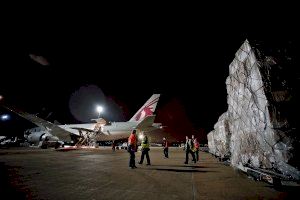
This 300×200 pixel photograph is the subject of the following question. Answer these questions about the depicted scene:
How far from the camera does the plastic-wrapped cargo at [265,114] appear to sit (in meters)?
6.49

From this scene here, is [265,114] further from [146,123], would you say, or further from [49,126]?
[49,126]

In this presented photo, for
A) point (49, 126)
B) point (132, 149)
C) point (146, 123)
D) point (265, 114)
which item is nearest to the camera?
point (265, 114)

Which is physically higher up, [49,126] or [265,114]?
[49,126]

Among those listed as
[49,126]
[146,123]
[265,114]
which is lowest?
[265,114]

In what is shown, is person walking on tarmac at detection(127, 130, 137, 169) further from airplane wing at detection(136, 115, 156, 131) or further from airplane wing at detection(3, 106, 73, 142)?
airplane wing at detection(3, 106, 73, 142)

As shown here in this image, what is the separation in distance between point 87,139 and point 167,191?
38.4 m

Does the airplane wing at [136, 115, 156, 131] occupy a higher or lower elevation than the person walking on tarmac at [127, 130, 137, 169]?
higher

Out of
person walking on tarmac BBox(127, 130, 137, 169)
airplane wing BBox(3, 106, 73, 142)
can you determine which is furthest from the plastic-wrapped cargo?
airplane wing BBox(3, 106, 73, 142)

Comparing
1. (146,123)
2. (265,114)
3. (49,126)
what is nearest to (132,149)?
(265,114)

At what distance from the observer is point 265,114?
705 cm

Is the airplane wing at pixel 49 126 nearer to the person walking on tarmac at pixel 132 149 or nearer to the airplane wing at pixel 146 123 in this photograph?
the airplane wing at pixel 146 123

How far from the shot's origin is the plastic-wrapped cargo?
6.49 meters

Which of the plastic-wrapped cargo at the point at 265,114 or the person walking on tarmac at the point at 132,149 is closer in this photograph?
the plastic-wrapped cargo at the point at 265,114

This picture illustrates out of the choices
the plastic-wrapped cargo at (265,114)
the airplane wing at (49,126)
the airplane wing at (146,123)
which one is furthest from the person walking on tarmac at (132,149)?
the airplane wing at (49,126)
